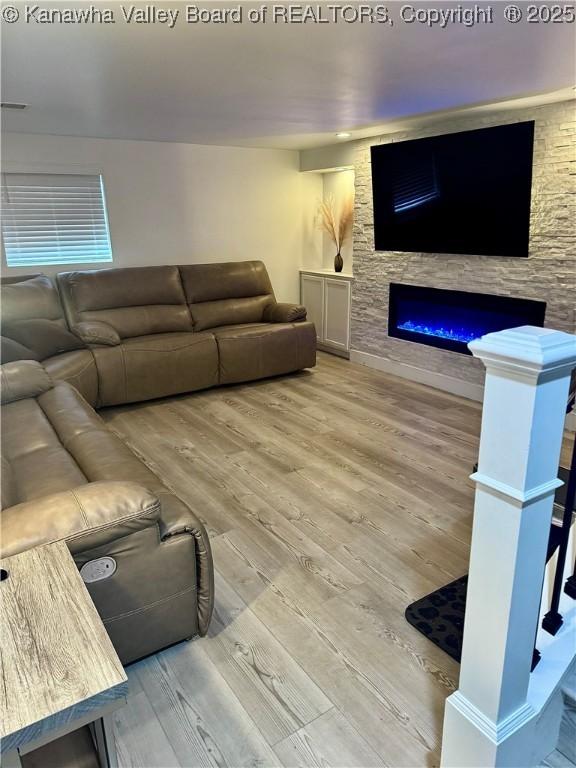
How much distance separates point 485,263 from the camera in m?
4.14

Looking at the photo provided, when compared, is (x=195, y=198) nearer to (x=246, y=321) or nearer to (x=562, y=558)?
(x=246, y=321)

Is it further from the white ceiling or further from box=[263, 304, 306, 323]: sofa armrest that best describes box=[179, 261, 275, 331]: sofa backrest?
the white ceiling

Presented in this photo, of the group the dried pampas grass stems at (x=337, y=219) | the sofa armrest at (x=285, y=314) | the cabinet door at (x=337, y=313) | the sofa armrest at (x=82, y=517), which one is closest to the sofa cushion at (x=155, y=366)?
the sofa armrest at (x=285, y=314)

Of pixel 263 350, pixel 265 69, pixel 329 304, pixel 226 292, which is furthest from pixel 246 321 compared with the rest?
pixel 265 69

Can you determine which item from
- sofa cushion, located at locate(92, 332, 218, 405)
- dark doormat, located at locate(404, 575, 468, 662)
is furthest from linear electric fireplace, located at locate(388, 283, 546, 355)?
dark doormat, located at locate(404, 575, 468, 662)

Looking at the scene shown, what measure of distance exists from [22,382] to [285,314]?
2.76 m

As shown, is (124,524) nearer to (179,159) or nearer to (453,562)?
(453,562)

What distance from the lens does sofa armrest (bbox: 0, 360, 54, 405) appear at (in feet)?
9.13

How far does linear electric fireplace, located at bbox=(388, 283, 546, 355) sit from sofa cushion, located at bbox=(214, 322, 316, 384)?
86 cm

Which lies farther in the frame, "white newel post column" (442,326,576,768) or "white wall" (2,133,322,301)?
"white wall" (2,133,322,301)

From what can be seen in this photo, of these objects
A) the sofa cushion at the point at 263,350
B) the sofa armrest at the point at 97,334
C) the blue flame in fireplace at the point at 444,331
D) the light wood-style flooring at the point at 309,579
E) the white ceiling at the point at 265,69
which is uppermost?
the white ceiling at the point at 265,69

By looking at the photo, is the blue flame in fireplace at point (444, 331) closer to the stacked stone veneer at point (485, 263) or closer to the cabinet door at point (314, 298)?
the stacked stone veneer at point (485, 263)

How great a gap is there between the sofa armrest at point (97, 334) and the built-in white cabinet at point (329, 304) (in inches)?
94.7

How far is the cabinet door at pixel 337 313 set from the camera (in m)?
5.59
